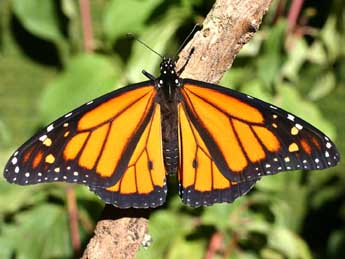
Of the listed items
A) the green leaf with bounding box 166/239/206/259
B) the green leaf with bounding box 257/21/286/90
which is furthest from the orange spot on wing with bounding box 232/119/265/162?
the green leaf with bounding box 166/239/206/259

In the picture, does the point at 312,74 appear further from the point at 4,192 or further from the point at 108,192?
the point at 108,192

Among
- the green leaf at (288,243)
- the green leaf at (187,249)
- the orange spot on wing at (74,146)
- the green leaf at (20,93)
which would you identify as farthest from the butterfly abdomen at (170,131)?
the green leaf at (20,93)

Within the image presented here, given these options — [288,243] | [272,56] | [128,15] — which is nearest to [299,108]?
[272,56]

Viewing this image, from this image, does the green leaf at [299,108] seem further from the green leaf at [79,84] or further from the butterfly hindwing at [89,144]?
the butterfly hindwing at [89,144]

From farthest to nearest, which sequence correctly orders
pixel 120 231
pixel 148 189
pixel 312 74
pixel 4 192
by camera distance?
pixel 312 74 → pixel 4 192 → pixel 148 189 → pixel 120 231

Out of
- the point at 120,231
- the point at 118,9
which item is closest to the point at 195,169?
the point at 120,231

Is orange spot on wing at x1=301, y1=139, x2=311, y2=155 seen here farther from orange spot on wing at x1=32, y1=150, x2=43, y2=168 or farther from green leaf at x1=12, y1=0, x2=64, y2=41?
green leaf at x1=12, y1=0, x2=64, y2=41
